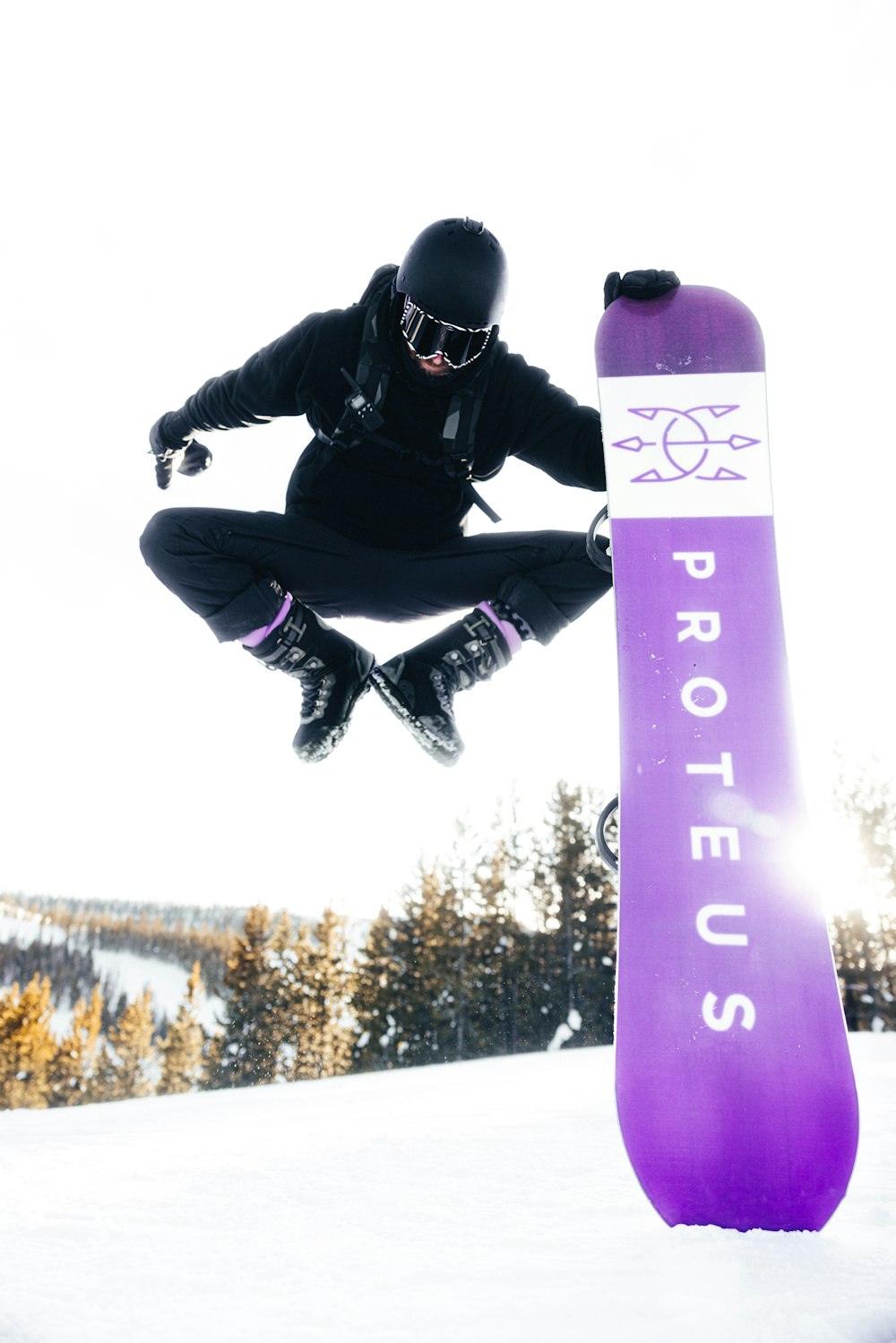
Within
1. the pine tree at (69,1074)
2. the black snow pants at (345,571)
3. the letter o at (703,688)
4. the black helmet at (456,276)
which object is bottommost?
the pine tree at (69,1074)

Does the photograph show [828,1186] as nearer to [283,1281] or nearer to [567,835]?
[283,1281]

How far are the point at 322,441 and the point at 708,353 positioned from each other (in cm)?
128

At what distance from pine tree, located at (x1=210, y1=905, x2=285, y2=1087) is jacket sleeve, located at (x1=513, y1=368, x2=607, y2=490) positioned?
93.4 feet

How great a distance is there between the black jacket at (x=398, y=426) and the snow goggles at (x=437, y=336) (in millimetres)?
50

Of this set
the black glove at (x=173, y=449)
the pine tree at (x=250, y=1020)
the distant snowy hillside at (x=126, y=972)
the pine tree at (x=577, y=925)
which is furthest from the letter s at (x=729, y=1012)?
the distant snowy hillside at (x=126, y=972)

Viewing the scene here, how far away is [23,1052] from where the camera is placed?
104 ft

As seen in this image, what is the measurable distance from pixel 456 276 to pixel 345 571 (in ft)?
3.37

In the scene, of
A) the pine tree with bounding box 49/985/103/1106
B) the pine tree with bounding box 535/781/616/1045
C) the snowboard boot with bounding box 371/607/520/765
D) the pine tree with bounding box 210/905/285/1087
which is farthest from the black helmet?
the pine tree with bounding box 49/985/103/1106

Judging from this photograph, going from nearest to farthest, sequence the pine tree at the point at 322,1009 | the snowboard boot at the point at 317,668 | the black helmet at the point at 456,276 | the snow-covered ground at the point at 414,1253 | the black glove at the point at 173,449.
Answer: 1. the snow-covered ground at the point at 414,1253
2. the black helmet at the point at 456,276
3. the snowboard boot at the point at 317,668
4. the black glove at the point at 173,449
5. the pine tree at the point at 322,1009

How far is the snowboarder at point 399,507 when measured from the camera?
2801mm

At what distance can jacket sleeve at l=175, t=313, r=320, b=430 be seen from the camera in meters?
2.93

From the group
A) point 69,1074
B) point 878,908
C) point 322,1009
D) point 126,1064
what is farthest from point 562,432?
point 126,1064

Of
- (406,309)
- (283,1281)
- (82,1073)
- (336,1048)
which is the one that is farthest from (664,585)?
(82,1073)

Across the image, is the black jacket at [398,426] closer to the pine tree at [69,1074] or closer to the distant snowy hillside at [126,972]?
the pine tree at [69,1074]
